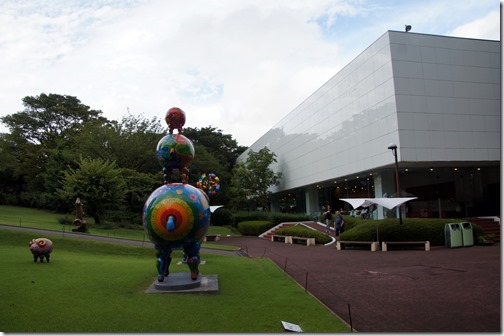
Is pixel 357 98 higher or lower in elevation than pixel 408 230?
higher

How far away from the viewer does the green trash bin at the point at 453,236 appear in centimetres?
1869

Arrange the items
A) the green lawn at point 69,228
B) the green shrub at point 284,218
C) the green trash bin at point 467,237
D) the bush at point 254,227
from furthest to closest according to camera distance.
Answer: the green shrub at point 284,218, the bush at point 254,227, the green lawn at point 69,228, the green trash bin at point 467,237

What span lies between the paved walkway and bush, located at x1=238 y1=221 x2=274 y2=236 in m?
17.8

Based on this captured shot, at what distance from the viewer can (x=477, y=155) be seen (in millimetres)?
26062

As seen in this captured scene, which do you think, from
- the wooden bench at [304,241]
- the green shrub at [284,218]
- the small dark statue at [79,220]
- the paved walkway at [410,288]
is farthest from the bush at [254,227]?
the paved walkway at [410,288]

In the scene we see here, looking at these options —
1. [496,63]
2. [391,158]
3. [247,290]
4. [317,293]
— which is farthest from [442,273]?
[496,63]

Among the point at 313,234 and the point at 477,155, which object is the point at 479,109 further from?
the point at 313,234

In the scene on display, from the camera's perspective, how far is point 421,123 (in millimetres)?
25031

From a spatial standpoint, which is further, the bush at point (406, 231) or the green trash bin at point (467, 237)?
the bush at point (406, 231)

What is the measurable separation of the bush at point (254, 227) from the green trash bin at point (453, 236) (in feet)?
58.9

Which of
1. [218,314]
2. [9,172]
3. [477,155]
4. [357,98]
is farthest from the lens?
[9,172]

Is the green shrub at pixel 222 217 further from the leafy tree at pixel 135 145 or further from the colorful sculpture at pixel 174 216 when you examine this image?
the colorful sculpture at pixel 174 216

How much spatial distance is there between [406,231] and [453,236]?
6.79 ft

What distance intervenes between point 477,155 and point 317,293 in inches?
830
